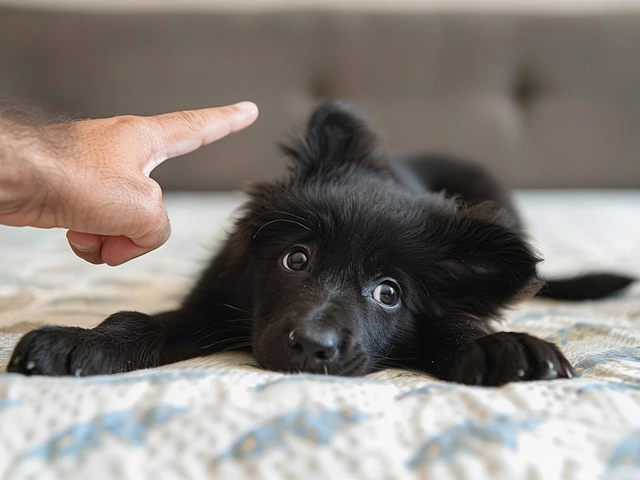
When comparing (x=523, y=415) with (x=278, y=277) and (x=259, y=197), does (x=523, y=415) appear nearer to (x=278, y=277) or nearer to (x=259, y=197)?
(x=278, y=277)

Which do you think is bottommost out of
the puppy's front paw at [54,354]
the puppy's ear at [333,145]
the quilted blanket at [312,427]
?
the puppy's front paw at [54,354]

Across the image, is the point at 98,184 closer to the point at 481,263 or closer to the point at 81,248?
the point at 81,248

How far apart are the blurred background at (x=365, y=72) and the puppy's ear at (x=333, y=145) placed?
6.31ft

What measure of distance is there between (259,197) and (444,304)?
2.03ft

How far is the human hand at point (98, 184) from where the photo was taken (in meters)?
1.15

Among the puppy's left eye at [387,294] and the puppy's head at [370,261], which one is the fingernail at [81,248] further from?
the puppy's left eye at [387,294]

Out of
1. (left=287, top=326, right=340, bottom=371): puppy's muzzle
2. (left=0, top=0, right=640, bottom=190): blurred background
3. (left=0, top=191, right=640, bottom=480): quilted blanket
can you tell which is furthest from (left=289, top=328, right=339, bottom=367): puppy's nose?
(left=0, top=0, right=640, bottom=190): blurred background

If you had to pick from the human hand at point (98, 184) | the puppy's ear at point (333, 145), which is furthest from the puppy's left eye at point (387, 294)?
the human hand at point (98, 184)

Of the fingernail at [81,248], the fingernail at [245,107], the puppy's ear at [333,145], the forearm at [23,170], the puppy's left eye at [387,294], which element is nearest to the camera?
the forearm at [23,170]

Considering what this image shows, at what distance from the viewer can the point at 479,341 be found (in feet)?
4.28

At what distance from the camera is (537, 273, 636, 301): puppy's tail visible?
6.88 feet

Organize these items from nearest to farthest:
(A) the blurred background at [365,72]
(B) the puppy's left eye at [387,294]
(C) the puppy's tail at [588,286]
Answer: (B) the puppy's left eye at [387,294], (C) the puppy's tail at [588,286], (A) the blurred background at [365,72]

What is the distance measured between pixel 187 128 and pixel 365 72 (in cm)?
269

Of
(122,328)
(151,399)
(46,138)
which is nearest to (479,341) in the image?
(151,399)
